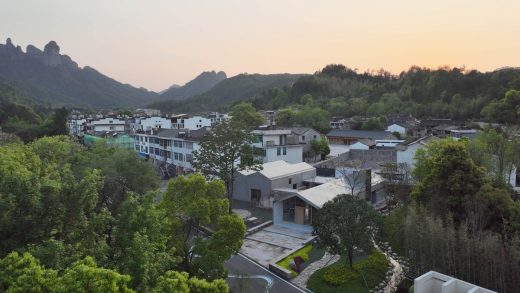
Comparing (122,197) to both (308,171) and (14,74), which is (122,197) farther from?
(14,74)

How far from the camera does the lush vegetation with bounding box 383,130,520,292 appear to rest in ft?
43.3

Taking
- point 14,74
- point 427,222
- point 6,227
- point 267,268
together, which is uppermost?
point 14,74

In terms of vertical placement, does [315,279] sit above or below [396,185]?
below

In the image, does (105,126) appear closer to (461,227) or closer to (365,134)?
(365,134)

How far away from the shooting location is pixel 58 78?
162 metres

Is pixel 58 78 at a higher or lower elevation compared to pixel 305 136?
higher

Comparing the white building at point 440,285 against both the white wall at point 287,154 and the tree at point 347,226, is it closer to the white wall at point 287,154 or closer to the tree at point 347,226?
the tree at point 347,226

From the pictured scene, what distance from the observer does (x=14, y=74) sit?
15412 centimetres

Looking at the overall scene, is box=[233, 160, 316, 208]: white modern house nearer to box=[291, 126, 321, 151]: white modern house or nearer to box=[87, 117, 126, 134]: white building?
box=[291, 126, 321, 151]: white modern house

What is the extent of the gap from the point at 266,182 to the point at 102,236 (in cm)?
1804

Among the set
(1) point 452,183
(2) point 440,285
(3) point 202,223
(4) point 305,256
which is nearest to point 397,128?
(1) point 452,183

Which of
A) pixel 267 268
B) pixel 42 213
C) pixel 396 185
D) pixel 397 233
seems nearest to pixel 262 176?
pixel 396 185

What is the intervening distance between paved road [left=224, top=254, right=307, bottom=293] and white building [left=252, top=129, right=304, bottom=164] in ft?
59.8

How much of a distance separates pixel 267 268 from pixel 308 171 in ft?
49.7
